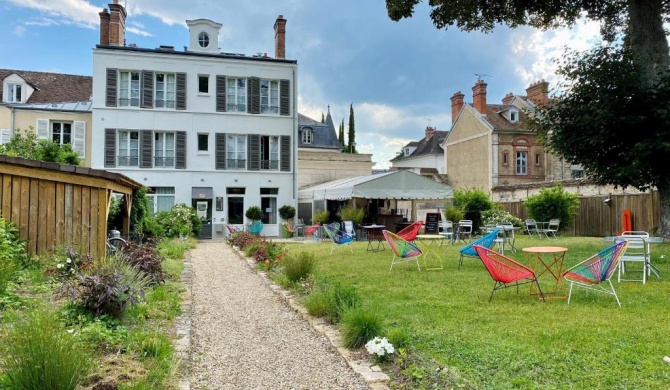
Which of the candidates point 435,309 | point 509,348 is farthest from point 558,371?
point 435,309

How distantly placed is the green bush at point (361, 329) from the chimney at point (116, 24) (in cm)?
2254

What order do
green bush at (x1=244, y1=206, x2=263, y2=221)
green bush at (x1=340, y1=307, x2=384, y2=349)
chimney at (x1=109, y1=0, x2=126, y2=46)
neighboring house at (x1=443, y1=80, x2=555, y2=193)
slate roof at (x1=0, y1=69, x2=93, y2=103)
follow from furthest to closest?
neighboring house at (x1=443, y1=80, x2=555, y2=193)
slate roof at (x1=0, y1=69, x2=93, y2=103)
chimney at (x1=109, y1=0, x2=126, y2=46)
green bush at (x1=244, y1=206, x2=263, y2=221)
green bush at (x1=340, y1=307, x2=384, y2=349)

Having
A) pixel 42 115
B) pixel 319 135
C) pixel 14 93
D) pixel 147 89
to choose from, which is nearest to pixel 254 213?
pixel 147 89

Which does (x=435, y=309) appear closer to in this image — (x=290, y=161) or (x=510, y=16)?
(x=510, y=16)

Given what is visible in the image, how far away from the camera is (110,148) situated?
21.8m

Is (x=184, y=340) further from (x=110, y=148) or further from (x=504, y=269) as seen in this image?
(x=110, y=148)

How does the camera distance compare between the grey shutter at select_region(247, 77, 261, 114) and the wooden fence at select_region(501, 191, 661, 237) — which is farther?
the grey shutter at select_region(247, 77, 261, 114)

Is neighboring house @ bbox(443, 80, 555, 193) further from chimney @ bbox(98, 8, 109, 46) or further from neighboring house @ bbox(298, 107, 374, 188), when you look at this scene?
chimney @ bbox(98, 8, 109, 46)

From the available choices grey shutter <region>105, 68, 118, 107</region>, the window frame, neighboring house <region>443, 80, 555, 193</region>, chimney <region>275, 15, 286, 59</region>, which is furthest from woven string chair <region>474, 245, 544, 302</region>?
neighboring house <region>443, 80, 555, 193</region>

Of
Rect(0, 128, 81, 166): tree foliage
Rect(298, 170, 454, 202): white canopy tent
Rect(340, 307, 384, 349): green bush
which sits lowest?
Rect(340, 307, 384, 349): green bush

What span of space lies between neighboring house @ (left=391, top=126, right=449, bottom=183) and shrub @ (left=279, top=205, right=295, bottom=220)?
17.0m

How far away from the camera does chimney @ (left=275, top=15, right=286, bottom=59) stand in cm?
2466

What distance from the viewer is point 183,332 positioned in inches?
182

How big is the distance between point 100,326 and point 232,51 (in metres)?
21.8
